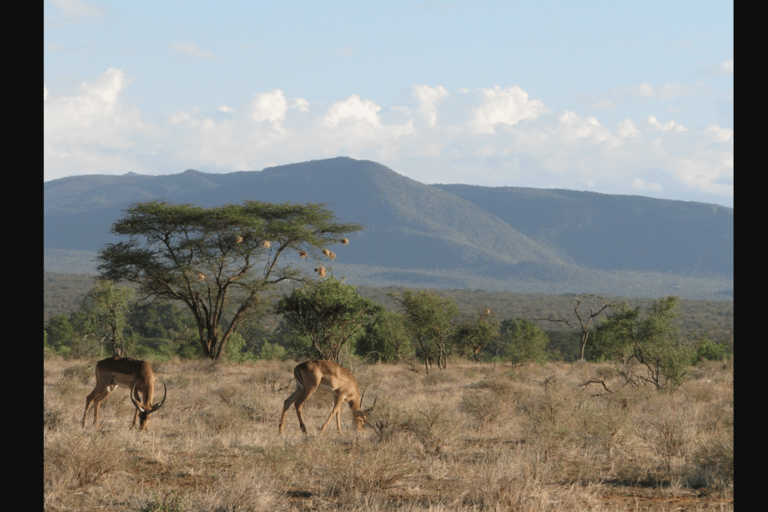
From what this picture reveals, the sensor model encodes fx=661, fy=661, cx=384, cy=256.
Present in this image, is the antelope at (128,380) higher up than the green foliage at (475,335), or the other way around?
the antelope at (128,380)

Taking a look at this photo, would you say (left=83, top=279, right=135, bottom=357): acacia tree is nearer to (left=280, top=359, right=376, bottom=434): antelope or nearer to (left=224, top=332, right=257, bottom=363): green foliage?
(left=224, top=332, right=257, bottom=363): green foliage

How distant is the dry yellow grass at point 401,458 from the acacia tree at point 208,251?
580 inches

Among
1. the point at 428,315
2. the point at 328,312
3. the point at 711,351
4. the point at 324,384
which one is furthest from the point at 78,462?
the point at 711,351

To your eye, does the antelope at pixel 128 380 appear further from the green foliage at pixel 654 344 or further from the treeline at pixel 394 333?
the treeline at pixel 394 333

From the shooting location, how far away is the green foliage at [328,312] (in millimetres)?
23672

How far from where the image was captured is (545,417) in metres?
A: 10.4

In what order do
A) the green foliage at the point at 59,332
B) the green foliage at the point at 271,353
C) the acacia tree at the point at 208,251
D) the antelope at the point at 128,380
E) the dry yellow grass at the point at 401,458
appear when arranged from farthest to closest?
the green foliage at the point at 59,332
the green foliage at the point at 271,353
the acacia tree at the point at 208,251
the antelope at the point at 128,380
the dry yellow grass at the point at 401,458

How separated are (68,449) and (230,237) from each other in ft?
75.6

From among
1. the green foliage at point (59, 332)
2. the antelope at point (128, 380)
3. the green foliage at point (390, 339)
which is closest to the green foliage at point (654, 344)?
the antelope at point (128, 380)

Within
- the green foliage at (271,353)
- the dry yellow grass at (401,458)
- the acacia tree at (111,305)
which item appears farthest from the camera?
the green foliage at (271,353)

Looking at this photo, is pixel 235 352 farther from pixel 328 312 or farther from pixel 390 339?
pixel 328 312

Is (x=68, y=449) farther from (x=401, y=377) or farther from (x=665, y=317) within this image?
(x=665, y=317)

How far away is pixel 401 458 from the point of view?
776cm

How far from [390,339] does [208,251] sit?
11.1 metres
